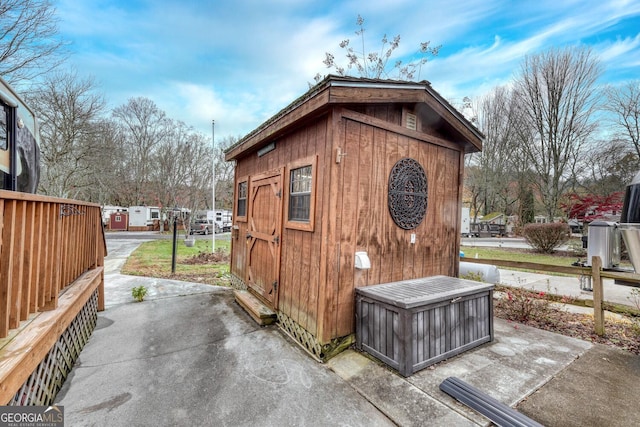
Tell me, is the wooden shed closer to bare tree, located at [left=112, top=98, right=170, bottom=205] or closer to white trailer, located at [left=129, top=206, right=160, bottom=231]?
bare tree, located at [left=112, top=98, right=170, bottom=205]

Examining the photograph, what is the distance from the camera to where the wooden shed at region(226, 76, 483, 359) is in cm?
287

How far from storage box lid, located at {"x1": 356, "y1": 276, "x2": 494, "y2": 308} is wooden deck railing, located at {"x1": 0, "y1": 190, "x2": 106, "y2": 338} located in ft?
8.68

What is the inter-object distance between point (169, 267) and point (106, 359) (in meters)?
5.64

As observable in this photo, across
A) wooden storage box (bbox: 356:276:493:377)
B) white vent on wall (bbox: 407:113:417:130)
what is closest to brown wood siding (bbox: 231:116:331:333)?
wooden storage box (bbox: 356:276:493:377)

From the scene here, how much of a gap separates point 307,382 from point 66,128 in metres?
18.2

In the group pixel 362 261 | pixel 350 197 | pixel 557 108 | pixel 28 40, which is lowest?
pixel 362 261

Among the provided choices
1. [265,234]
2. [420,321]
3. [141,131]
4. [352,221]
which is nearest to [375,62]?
[265,234]

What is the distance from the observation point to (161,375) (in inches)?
102

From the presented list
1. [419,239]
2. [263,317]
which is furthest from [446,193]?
[263,317]

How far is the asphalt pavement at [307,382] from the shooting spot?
2037mm

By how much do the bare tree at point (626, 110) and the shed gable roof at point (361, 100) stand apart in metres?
17.4

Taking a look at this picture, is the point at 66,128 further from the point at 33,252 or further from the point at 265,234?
the point at 33,252

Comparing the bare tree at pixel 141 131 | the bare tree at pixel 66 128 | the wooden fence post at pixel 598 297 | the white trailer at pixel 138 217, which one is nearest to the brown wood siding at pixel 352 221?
the wooden fence post at pixel 598 297

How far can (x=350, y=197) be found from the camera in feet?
9.71
